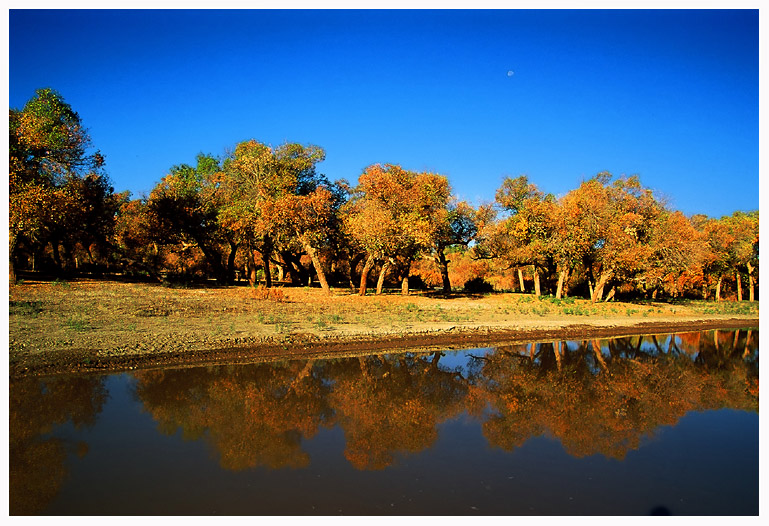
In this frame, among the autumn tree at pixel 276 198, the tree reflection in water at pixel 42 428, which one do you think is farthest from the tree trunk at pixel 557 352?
the autumn tree at pixel 276 198

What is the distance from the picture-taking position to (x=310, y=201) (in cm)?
3228

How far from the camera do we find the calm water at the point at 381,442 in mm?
6430

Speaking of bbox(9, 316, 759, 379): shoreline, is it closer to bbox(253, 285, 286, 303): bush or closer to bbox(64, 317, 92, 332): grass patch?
bbox(64, 317, 92, 332): grass patch

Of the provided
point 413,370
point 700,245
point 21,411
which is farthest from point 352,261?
point 21,411

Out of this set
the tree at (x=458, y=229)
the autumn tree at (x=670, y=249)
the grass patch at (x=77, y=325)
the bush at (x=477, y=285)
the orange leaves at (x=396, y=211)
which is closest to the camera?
the grass patch at (x=77, y=325)

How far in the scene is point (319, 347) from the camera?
16.1 m

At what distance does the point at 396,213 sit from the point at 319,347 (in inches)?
696

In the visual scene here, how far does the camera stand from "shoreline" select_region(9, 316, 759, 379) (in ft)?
40.9

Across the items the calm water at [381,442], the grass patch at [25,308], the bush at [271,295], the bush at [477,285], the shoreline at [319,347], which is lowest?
the calm water at [381,442]

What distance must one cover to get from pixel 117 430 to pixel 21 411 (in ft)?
6.78

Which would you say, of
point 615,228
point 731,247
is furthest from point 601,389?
point 731,247

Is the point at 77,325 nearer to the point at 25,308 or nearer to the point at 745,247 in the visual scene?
the point at 25,308

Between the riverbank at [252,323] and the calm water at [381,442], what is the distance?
59.8 inches

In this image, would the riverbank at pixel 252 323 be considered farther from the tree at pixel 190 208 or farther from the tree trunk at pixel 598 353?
the tree at pixel 190 208
